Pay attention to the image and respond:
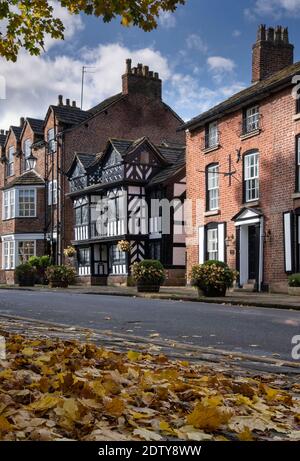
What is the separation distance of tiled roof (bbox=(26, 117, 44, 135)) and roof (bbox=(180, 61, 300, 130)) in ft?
65.5

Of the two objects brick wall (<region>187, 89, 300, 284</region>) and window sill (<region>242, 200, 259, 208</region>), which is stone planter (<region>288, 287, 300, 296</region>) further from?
window sill (<region>242, 200, 259, 208</region>)

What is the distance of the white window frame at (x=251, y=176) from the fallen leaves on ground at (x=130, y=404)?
21511 mm

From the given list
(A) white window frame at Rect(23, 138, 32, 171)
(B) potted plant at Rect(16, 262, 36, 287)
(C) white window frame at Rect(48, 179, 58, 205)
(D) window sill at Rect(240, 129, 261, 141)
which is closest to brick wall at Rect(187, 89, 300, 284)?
(D) window sill at Rect(240, 129, 261, 141)

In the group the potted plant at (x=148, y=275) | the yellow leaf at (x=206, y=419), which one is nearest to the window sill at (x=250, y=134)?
the potted plant at (x=148, y=275)

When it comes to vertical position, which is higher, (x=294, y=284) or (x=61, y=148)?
(x=61, y=148)

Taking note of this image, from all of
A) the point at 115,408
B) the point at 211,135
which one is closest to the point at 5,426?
the point at 115,408

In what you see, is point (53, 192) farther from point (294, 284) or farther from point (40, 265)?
point (294, 284)

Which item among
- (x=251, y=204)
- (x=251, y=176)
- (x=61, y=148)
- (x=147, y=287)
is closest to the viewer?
(x=147, y=287)

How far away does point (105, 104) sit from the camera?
152 ft

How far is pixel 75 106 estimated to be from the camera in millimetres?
51406

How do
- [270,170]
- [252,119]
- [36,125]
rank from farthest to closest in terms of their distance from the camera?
[36,125] → [252,119] → [270,170]

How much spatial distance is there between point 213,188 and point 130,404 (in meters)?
26.2

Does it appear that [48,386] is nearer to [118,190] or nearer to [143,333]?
[143,333]
